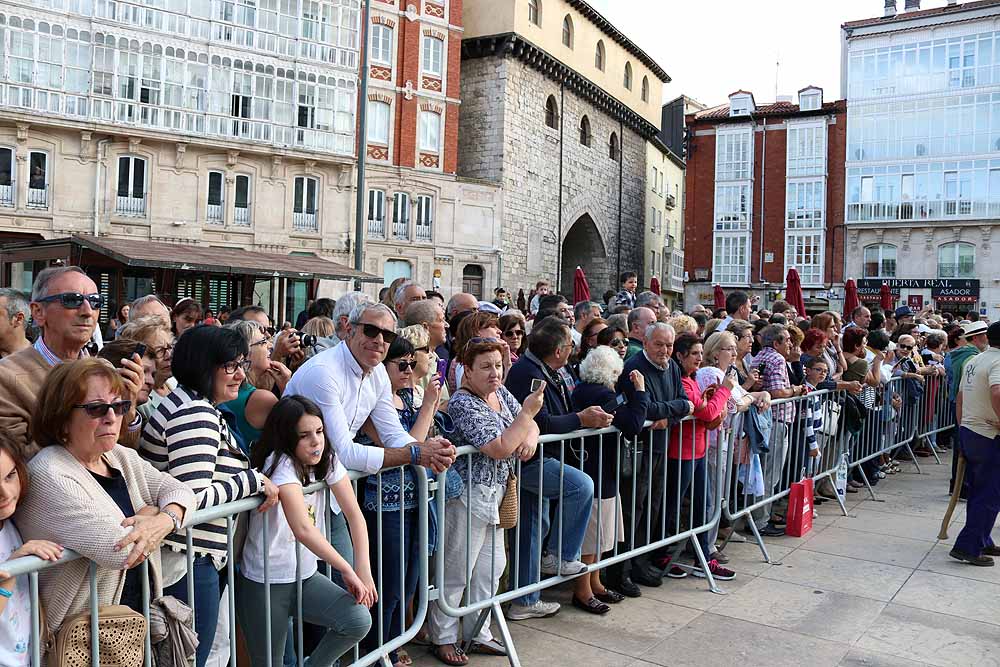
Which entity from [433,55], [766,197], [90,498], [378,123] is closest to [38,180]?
[378,123]

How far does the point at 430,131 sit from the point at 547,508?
27.3 metres

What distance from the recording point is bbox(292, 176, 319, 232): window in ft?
90.3

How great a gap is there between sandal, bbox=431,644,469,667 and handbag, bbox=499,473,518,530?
745 mm

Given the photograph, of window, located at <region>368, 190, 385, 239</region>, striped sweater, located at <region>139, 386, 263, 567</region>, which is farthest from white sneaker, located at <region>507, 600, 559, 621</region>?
window, located at <region>368, 190, 385, 239</region>

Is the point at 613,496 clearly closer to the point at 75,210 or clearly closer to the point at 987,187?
the point at 75,210

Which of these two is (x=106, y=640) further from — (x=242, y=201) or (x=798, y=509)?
(x=242, y=201)

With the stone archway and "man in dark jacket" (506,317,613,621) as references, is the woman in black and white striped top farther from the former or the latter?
the stone archway

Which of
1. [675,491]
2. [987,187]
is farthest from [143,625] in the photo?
[987,187]

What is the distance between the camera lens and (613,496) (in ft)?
18.2

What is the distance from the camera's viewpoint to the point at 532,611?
531 cm

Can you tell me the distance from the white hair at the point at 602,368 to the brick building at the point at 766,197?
39896 mm

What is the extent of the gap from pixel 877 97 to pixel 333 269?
31262 millimetres

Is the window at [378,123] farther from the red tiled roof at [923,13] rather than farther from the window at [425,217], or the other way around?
the red tiled roof at [923,13]

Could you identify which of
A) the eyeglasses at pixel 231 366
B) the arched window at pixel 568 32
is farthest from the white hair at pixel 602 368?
the arched window at pixel 568 32
